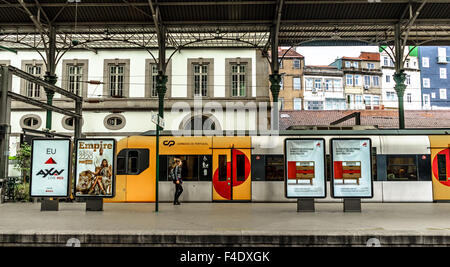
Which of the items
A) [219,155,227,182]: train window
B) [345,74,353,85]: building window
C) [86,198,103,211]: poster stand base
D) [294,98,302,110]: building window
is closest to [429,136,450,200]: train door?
[219,155,227,182]: train window

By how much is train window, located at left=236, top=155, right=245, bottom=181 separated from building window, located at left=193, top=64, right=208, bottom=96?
14.1 m

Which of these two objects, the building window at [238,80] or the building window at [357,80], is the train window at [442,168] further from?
the building window at [357,80]

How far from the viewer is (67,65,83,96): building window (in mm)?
29250

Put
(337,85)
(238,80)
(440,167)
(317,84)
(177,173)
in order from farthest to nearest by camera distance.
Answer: (337,85)
(317,84)
(238,80)
(440,167)
(177,173)

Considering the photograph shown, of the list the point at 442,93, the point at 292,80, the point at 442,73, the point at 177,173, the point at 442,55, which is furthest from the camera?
the point at 442,93

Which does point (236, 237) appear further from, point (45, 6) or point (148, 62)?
point (148, 62)

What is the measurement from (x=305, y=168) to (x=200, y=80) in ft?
60.1

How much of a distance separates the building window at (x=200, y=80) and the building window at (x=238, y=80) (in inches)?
77.8

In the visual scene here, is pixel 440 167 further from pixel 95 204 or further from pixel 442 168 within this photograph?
pixel 95 204

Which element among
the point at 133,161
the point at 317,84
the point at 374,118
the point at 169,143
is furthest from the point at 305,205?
the point at 317,84

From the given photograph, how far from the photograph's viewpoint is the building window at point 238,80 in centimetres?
2874

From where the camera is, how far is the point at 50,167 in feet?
39.4

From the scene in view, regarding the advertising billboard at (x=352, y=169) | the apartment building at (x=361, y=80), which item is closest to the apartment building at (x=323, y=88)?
the apartment building at (x=361, y=80)

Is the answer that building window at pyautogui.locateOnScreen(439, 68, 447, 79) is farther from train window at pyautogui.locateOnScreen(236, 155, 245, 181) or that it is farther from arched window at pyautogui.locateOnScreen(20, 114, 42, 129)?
arched window at pyautogui.locateOnScreen(20, 114, 42, 129)
